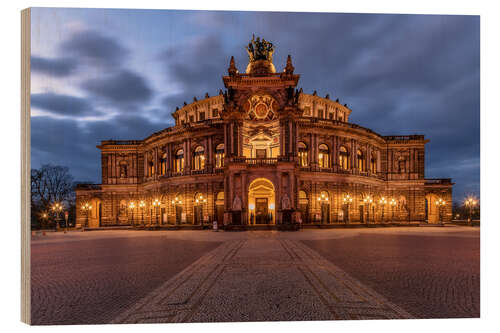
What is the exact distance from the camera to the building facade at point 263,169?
103 ft

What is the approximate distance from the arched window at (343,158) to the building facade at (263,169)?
243 mm

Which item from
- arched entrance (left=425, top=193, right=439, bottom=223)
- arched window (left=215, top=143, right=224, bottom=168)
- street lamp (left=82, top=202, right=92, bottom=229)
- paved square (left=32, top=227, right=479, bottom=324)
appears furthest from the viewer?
street lamp (left=82, top=202, right=92, bottom=229)

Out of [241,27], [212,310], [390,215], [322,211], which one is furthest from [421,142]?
[212,310]

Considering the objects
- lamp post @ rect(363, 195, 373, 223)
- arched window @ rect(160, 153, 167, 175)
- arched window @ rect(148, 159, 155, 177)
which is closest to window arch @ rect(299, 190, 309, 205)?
lamp post @ rect(363, 195, 373, 223)

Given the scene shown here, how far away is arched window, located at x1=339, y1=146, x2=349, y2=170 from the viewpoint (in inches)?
1617

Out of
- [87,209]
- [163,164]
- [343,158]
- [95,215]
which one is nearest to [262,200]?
[343,158]

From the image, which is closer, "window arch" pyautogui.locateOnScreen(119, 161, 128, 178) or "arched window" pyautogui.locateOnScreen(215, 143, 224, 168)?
"arched window" pyautogui.locateOnScreen(215, 143, 224, 168)

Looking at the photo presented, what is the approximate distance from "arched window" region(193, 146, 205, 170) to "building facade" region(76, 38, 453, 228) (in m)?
0.16

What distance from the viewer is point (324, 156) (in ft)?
132

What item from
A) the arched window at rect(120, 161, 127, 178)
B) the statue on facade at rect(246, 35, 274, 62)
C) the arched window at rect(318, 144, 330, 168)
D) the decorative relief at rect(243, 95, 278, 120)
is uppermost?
the statue on facade at rect(246, 35, 274, 62)

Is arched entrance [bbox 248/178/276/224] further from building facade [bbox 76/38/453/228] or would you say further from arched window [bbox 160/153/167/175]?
arched window [bbox 160/153/167/175]

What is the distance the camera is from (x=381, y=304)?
6078 mm

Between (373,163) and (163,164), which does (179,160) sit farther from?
(373,163)

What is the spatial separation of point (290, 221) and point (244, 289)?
22877 mm
